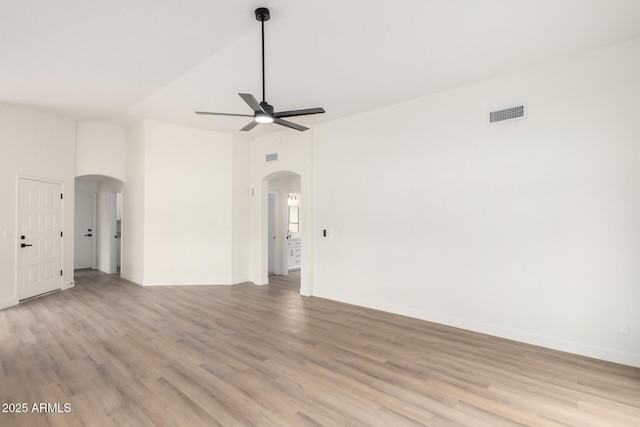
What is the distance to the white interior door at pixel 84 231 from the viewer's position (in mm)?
8711

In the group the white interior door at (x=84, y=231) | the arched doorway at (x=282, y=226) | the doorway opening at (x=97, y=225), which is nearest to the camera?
the arched doorway at (x=282, y=226)

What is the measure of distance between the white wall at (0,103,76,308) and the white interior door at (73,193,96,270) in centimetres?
271

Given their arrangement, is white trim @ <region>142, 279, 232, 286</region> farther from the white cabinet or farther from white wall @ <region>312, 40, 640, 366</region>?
white wall @ <region>312, 40, 640, 366</region>

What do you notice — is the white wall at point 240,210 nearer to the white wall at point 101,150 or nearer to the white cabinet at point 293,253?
the white cabinet at point 293,253

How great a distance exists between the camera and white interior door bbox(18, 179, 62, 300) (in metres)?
5.46

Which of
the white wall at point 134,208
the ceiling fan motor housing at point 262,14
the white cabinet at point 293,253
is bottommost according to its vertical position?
the white cabinet at point 293,253

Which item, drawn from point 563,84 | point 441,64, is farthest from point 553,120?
point 441,64

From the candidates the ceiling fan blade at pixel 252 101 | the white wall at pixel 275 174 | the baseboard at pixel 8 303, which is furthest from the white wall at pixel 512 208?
the baseboard at pixel 8 303

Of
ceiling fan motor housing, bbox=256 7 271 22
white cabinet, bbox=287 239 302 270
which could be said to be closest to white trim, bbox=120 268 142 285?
white cabinet, bbox=287 239 302 270

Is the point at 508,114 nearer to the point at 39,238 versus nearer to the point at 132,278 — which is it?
the point at 132,278

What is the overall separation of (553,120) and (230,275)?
6.07 m

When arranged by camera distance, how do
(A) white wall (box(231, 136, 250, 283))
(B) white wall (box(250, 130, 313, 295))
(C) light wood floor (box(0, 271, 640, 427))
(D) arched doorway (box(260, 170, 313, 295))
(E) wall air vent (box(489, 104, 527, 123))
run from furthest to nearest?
(D) arched doorway (box(260, 170, 313, 295)) < (A) white wall (box(231, 136, 250, 283)) < (B) white wall (box(250, 130, 313, 295)) < (E) wall air vent (box(489, 104, 527, 123)) < (C) light wood floor (box(0, 271, 640, 427))

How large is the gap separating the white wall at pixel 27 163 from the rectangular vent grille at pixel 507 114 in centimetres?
731

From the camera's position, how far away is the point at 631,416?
7.83 feet
